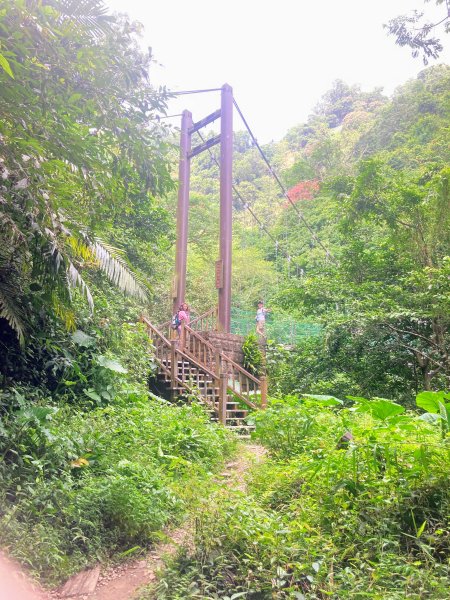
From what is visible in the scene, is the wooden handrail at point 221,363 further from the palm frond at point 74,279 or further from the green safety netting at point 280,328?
the green safety netting at point 280,328

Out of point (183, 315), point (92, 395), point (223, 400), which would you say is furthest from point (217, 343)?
point (92, 395)

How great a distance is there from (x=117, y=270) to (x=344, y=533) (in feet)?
12.4

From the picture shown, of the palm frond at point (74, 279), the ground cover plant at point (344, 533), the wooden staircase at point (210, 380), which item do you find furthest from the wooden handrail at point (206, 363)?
the ground cover plant at point (344, 533)

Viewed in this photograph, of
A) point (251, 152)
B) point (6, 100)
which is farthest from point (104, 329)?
point (251, 152)

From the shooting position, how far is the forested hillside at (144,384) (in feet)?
9.79

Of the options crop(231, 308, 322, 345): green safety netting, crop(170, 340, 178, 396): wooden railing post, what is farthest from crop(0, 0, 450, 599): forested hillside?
crop(231, 308, 322, 345): green safety netting

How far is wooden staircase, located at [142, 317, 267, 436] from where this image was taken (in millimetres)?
9203

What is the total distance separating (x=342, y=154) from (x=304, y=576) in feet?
117

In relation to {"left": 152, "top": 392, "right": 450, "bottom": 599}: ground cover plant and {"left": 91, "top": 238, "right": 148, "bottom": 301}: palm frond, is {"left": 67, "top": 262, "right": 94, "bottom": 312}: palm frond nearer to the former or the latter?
{"left": 91, "top": 238, "right": 148, "bottom": 301}: palm frond

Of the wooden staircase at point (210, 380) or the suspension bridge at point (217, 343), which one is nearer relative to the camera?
the wooden staircase at point (210, 380)

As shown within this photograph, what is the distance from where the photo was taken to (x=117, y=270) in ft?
18.5

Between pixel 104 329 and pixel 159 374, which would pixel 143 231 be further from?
pixel 104 329

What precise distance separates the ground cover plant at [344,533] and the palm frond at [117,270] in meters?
2.96

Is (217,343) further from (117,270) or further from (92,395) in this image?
(117,270)
